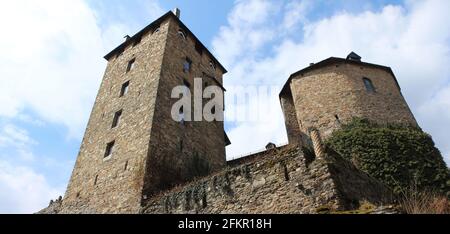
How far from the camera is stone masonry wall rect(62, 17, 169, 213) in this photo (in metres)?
12.8

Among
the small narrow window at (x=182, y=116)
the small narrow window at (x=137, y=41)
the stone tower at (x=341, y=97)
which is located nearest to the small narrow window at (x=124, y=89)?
the small narrow window at (x=182, y=116)

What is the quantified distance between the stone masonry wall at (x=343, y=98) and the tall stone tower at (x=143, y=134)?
5618 millimetres

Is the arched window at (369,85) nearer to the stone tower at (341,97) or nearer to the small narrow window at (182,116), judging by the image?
the stone tower at (341,97)

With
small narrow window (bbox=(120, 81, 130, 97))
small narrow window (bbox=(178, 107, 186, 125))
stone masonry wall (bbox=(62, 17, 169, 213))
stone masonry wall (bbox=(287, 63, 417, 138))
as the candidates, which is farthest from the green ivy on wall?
small narrow window (bbox=(120, 81, 130, 97))

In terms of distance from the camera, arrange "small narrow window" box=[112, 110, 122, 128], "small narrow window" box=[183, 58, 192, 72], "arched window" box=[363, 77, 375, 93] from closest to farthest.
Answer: "small narrow window" box=[112, 110, 122, 128]
"small narrow window" box=[183, 58, 192, 72]
"arched window" box=[363, 77, 375, 93]

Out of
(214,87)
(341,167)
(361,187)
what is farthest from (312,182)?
(214,87)

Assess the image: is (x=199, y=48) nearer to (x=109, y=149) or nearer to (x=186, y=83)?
(x=186, y=83)

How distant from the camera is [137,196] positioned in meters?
11.9

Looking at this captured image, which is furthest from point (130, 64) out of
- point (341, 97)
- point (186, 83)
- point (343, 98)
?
point (343, 98)

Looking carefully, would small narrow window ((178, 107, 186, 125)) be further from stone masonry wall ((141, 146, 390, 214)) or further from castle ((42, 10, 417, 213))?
stone masonry wall ((141, 146, 390, 214))

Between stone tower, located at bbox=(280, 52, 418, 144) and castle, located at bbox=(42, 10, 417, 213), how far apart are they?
6 cm

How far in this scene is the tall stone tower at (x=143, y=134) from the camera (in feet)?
42.5
